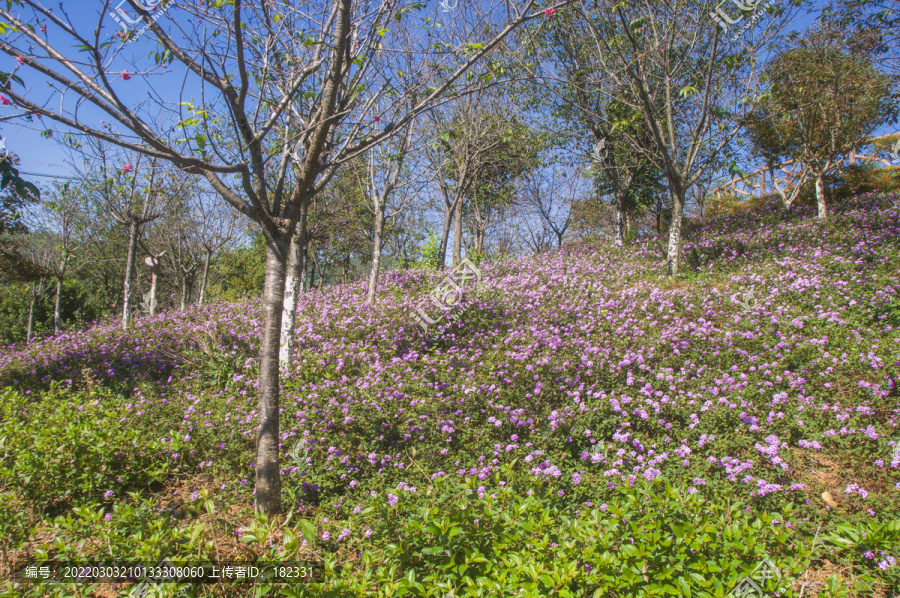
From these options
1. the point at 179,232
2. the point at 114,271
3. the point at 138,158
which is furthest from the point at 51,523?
the point at 114,271

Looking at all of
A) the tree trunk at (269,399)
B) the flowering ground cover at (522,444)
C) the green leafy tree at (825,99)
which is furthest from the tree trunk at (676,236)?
the tree trunk at (269,399)

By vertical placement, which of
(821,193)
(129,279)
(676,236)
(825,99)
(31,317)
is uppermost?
(825,99)

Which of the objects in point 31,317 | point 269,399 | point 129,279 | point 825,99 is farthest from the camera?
point 31,317

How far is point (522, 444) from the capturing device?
415 cm

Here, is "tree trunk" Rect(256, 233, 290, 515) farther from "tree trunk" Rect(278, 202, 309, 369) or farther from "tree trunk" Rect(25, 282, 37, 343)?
"tree trunk" Rect(25, 282, 37, 343)

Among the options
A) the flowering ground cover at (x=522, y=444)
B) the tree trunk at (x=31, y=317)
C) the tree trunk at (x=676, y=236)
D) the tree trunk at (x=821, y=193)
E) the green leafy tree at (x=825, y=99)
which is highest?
the green leafy tree at (x=825, y=99)

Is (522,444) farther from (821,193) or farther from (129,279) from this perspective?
(821,193)

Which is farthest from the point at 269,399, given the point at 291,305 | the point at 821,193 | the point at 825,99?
the point at 825,99

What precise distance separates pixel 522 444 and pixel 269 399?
94.4 inches

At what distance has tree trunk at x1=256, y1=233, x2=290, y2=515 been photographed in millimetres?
2953

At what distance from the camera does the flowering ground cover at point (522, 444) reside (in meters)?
2.13

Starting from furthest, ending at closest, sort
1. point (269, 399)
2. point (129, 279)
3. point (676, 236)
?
point (129, 279), point (676, 236), point (269, 399)

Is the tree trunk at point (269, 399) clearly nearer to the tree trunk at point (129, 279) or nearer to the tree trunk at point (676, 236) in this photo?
the tree trunk at point (676, 236)

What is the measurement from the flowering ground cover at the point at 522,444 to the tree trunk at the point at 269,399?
0.20 metres
